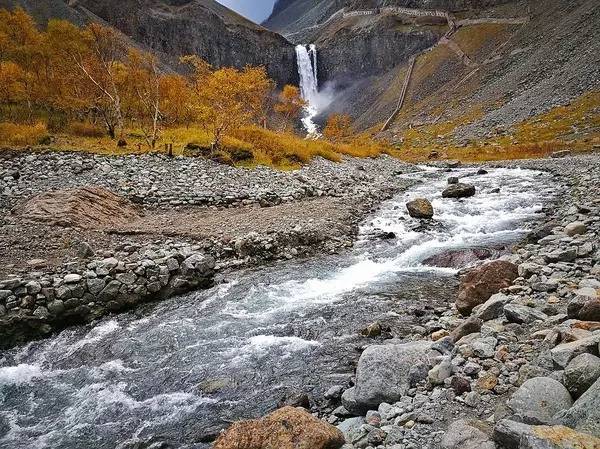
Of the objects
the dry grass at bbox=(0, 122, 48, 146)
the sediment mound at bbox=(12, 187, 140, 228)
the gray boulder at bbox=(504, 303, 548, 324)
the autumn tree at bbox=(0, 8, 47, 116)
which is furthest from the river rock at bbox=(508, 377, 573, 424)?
the autumn tree at bbox=(0, 8, 47, 116)

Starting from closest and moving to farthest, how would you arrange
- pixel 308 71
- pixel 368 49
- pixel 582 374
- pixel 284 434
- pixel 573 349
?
pixel 582 374 → pixel 573 349 → pixel 284 434 → pixel 368 49 → pixel 308 71

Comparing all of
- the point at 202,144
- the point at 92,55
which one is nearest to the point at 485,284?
the point at 202,144

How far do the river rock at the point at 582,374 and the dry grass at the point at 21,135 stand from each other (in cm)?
3225

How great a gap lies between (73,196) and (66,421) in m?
13.1

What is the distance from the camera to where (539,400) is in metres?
5.10

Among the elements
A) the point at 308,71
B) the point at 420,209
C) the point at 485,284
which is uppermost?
the point at 308,71

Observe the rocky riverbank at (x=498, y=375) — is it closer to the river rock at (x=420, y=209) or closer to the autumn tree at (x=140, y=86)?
the river rock at (x=420, y=209)

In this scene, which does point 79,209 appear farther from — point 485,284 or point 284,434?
point 485,284

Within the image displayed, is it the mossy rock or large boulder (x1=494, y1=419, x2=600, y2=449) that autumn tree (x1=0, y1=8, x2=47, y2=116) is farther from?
large boulder (x1=494, y1=419, x2=600, y2=449)

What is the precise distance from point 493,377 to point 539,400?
127 centimetres

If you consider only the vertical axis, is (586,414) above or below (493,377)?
above

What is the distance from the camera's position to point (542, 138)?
53000 millimetres

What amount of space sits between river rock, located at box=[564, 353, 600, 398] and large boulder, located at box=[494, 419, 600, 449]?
40.8 inches

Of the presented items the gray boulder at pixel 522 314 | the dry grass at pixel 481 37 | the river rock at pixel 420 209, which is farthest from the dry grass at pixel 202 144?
the dry grass at pixel 481 37
